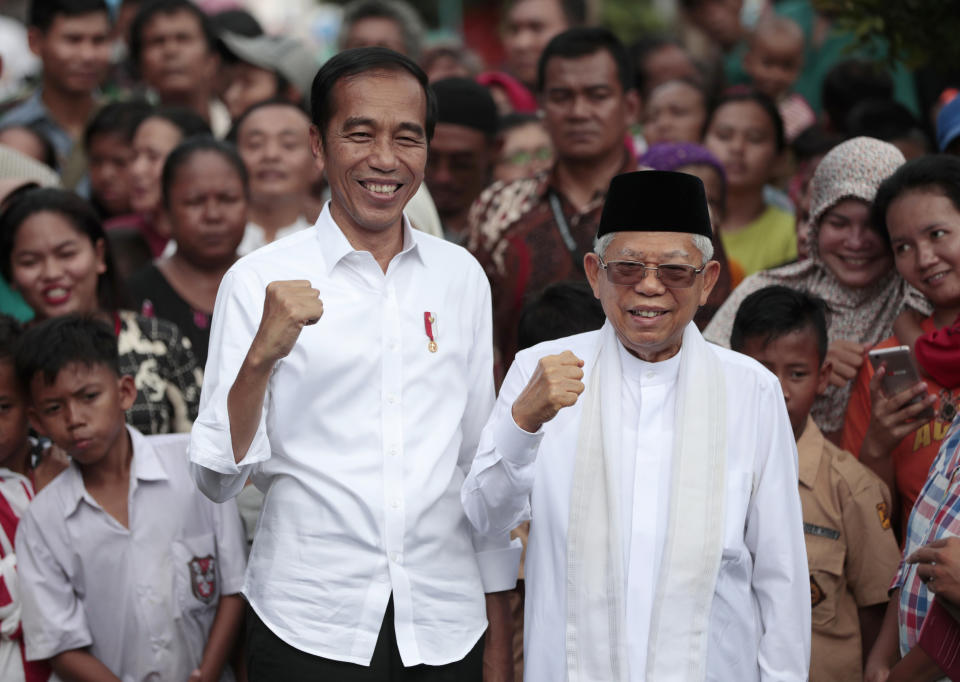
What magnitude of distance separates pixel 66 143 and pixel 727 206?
4.19m

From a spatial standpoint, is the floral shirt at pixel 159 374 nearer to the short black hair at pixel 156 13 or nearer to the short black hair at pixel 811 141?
the short black hair at pixel 811 141

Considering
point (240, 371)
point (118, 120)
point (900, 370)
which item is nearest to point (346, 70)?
point (240, 371)

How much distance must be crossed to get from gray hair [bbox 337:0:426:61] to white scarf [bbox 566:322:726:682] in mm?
5497

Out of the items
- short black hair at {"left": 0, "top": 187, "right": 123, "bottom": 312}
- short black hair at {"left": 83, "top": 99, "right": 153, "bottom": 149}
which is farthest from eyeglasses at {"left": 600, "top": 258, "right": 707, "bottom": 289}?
short black hair at {"left": 83, "top": 99, "right": 153, "bottom": 149}

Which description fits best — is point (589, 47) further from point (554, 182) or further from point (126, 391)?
point (126, 391)

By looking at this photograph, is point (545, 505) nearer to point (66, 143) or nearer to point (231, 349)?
point (231, 349)

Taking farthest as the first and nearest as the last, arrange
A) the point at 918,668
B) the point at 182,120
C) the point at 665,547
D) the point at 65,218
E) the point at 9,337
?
1. the point at 182,120
2. the point at 65,218
3. the point at 9,337
4. the point at 918,668
5. the point at 665,547

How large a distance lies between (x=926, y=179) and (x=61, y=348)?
10.2ft

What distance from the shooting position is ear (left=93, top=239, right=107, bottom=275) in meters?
5.33

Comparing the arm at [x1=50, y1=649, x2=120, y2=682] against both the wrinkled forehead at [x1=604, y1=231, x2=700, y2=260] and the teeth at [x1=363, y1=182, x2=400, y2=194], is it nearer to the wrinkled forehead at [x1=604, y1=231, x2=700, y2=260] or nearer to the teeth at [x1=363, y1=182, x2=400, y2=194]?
the teeth at [x1=363, y1=182, x2=400, y2=194]

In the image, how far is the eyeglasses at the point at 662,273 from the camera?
3.48 metres

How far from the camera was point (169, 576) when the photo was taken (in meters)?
4.39

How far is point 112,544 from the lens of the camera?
4.38 metres

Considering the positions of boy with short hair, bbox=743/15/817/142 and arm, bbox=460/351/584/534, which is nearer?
arm, bbox=460/351/584/534
